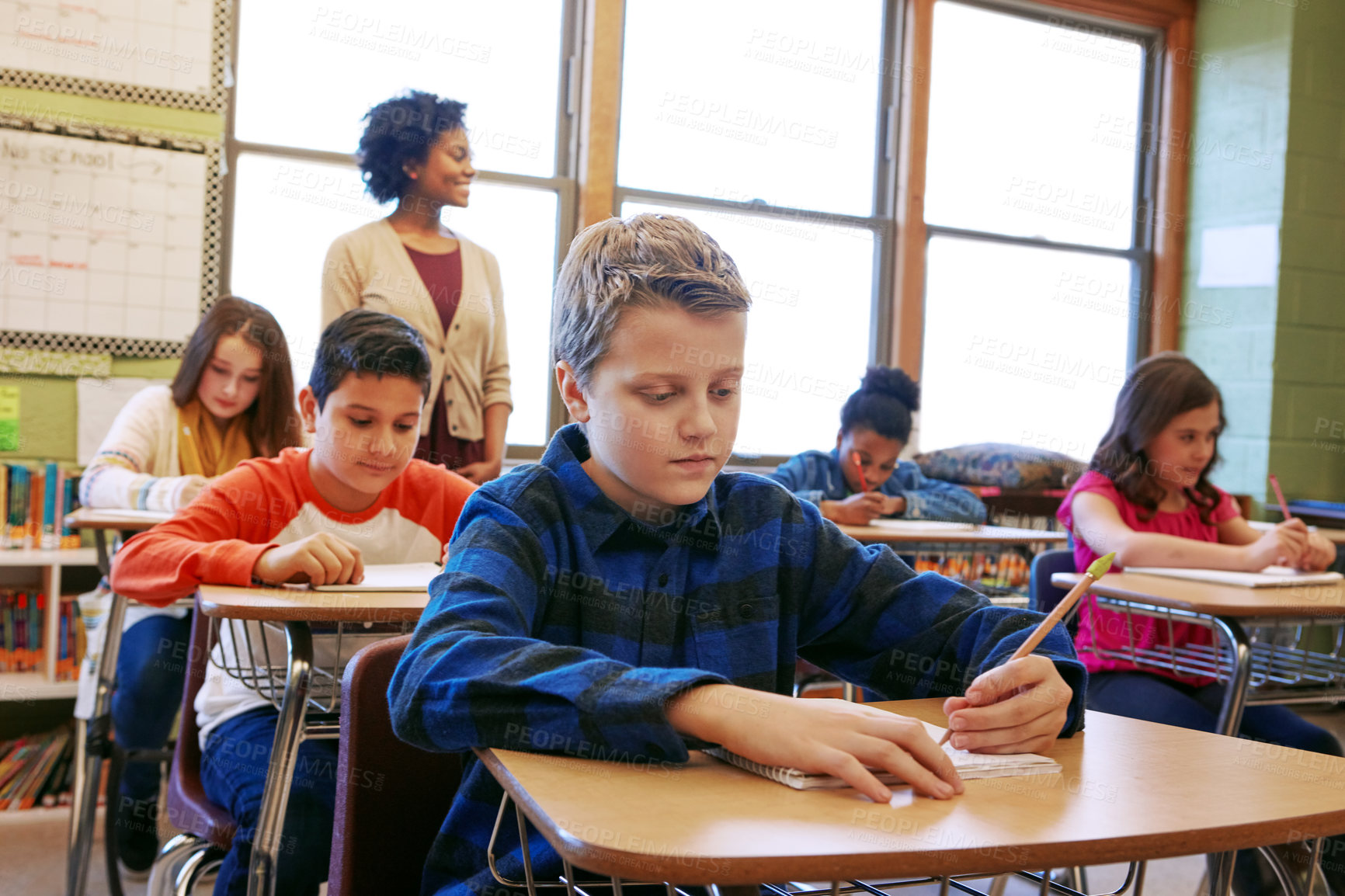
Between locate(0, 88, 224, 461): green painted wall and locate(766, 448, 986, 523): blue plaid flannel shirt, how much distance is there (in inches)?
80.7

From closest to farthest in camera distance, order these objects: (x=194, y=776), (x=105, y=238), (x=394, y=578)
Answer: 1. (x=194, y=776)
2. (x=394, y=578)
3. (x=105, y=238)

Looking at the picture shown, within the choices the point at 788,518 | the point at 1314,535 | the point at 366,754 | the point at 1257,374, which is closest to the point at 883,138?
the point at 1257,374

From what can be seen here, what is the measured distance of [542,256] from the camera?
3.91m

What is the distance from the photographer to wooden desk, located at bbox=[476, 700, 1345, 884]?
57 cm

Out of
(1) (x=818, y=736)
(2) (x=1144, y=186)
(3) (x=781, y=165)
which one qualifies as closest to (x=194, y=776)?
(1) (x=818, y=736)

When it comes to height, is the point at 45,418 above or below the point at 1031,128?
below

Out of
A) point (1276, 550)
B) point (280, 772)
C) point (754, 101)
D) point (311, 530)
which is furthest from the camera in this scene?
point (754, 101)

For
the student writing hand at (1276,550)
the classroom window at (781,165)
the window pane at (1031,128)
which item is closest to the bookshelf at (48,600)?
the classroom window at (781,165)

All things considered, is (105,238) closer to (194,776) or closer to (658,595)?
(194,776)

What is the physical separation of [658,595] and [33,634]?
8.75ft

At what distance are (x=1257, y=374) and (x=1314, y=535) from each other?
250cm

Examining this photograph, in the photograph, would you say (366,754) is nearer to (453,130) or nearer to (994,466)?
(453,130)

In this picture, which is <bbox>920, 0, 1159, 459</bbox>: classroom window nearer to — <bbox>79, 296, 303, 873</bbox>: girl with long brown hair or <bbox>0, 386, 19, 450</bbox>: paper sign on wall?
<bbox>79, 296, 303, 873</bbox>: girl with long brown hair

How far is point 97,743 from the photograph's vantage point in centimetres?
209
